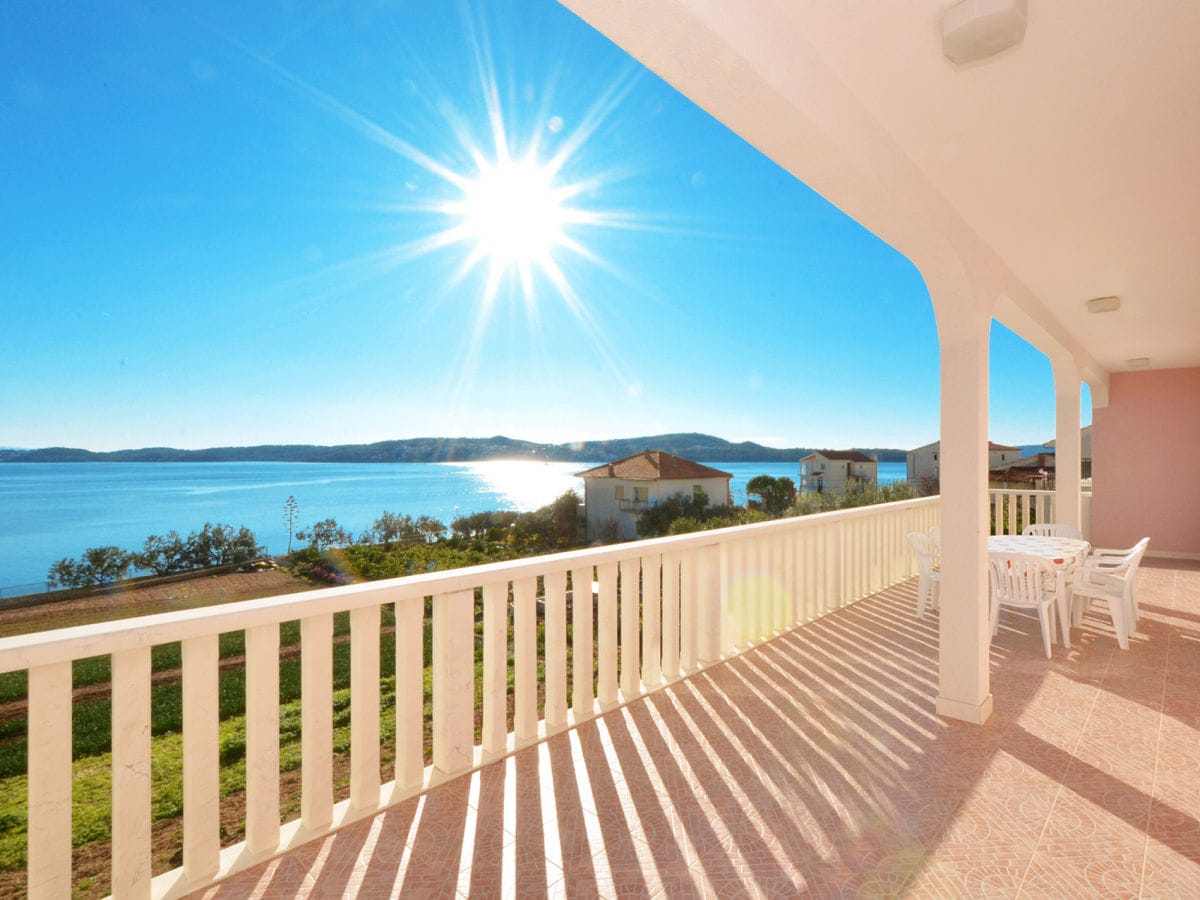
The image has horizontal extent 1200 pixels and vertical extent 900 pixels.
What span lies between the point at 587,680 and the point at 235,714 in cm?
480

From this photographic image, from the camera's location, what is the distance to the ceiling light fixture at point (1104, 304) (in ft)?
13.5

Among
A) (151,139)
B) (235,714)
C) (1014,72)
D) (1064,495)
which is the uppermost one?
(151,139)

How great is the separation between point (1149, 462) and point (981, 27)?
28.0 ft

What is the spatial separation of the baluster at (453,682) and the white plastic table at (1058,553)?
3561 mm

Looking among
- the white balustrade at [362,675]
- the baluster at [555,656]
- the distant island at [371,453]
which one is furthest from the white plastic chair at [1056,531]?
the distant island at [371,453]

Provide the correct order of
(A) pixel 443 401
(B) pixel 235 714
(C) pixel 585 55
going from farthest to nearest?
(A) pixel 443 401 < (C) pixel 585 55 < (B) pixel 235 714

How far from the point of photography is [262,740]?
1752 millimetres

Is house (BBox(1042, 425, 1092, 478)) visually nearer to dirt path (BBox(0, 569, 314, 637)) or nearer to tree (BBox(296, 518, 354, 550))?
dirt path (BBox(0, 569, 314, 637))

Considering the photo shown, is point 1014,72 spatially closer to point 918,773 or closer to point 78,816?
point 918,773

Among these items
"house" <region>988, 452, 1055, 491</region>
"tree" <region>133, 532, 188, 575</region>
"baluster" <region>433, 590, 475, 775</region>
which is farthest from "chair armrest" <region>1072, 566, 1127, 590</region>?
"tree" <region>133, 532, 188, 575</region>

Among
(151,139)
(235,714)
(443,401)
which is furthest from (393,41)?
(443,401)

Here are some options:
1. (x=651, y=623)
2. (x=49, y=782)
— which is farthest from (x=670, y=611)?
(x=49, y=782)

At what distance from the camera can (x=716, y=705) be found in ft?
9.39

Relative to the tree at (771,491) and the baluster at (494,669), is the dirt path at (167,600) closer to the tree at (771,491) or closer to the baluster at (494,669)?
the baluster at (494,669)
